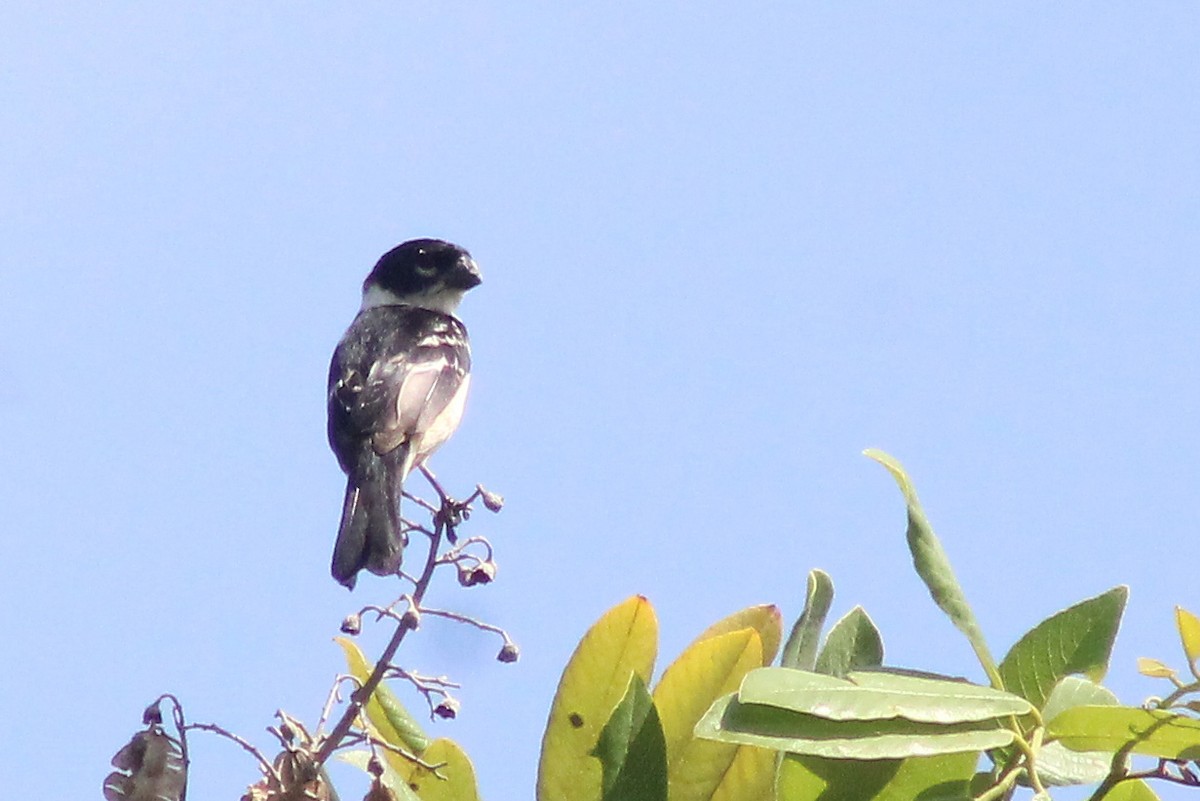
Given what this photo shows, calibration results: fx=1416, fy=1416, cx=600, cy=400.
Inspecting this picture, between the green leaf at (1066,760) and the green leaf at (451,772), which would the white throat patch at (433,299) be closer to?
the green leaf at (451,772)

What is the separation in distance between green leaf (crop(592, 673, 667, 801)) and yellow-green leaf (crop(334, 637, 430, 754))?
1.72 ft

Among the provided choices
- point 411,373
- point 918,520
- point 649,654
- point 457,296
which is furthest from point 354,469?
point 918,520

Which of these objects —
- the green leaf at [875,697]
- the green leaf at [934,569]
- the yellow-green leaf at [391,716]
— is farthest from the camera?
the yellow-green leaf at [391,716]

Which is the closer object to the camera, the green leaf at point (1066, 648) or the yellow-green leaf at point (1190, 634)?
the yellow-green leaf at point (1190, 634)

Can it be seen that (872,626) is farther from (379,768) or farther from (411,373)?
(411,373)

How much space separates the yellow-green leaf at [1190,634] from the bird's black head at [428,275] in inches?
220

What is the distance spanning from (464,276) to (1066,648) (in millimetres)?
5539

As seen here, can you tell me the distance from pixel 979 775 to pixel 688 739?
1.42ft

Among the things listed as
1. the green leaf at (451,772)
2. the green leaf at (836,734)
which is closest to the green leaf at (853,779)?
the green leaf at (836,734)

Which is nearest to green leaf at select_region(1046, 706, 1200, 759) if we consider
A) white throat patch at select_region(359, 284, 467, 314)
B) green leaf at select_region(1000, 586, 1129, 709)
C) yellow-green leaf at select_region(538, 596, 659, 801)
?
green leaf at select_region(1000, 586, 1129, 709)

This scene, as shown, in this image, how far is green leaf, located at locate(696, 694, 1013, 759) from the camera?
1654 millimetres

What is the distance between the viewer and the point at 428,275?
7320 millimetres

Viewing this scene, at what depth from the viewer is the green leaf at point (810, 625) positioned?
206cm

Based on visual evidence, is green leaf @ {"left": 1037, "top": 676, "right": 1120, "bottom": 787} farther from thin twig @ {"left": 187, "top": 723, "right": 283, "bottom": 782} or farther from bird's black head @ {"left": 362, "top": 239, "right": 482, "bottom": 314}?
bird's black head @ {"left": 362, "top": 239, "right": 482, "bottom": 314}
